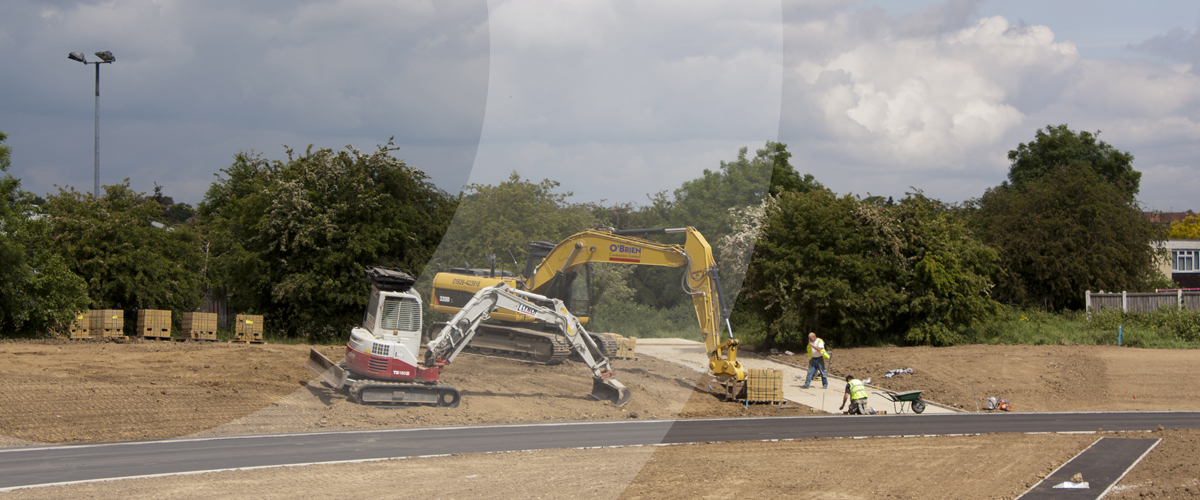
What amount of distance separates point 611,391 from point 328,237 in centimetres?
1926

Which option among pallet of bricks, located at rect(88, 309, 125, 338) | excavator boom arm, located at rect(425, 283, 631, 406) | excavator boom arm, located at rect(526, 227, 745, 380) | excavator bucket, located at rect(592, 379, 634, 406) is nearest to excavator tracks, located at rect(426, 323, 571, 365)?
excavator boom arm, located at rect(526, 227, 745, 380)

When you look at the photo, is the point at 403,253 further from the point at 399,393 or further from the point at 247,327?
the point at 399,393

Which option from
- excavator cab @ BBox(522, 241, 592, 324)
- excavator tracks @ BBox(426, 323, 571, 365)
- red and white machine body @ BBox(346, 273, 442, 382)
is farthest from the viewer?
excavator tracks @ BBox(426, 323, 571, 365)

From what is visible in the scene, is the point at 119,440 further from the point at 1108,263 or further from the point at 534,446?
the point at 1108,263

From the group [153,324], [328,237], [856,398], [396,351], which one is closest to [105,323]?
[153,324]

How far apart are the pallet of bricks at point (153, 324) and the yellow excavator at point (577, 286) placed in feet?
46.7

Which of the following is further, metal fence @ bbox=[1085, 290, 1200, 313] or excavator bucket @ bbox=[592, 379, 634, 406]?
metal fence @ bbox=[1085, 290, 1200, 313]

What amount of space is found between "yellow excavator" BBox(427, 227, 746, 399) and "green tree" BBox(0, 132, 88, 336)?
53.8 ft

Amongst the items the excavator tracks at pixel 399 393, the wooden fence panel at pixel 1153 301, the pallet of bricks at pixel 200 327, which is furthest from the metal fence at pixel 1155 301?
the pallet of bricks at pixel 200 327

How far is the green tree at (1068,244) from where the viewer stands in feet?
146

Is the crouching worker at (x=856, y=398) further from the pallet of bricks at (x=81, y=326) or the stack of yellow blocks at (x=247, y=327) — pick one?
the pallet of bricks at (x=81, y=326)

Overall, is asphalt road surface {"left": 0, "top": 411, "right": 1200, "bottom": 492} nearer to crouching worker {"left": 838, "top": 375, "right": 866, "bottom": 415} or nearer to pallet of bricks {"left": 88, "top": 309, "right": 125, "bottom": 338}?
crouching worker {"left": 838, "top": 375, "right": 866, "bottom": 415}

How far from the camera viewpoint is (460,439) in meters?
15.3

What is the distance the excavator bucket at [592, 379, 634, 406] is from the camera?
65.2ft
